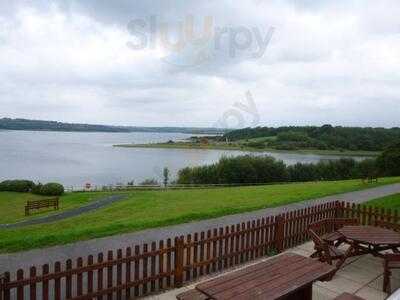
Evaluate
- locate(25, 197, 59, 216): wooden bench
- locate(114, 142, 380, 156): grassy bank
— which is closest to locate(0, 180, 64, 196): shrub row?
locate(25, 197, 59, 216): wooden bench

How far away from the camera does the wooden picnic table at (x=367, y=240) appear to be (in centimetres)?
779

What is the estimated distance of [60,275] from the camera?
581 centimetres

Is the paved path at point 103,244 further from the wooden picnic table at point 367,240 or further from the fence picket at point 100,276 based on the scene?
the wooden picnic table at point 367,240

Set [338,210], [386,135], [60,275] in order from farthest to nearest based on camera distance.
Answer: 1. [386,135]
2. [338,210]
3. [60,275]

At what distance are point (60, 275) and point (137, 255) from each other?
1.35 metres

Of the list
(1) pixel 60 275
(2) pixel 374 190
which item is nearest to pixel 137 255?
(1) pixel 60 275

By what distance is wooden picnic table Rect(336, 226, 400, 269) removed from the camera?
779cm

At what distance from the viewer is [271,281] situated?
541cm

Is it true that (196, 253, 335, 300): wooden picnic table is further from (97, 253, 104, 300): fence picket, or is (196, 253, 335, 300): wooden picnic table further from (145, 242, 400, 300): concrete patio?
(97, 253, 104, 300): fence picket

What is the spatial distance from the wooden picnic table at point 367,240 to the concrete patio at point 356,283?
0.33 m

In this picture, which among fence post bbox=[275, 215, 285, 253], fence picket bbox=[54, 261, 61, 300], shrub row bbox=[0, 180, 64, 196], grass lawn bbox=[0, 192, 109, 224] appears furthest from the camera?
shrub row bbox=[0, 180, 64, 196]

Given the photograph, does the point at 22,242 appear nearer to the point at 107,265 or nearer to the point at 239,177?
the point at 107,265

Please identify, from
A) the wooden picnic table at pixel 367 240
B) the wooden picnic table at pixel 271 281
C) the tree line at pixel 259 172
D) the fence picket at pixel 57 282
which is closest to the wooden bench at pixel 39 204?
the fence picket at pixel 57 282

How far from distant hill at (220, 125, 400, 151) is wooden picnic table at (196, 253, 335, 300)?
12856cm
